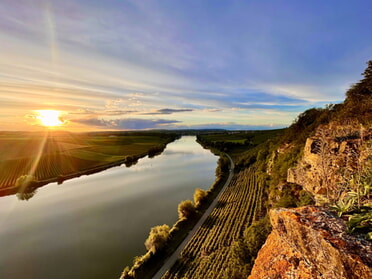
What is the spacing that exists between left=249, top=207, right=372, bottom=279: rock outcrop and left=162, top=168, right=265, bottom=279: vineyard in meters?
8.68

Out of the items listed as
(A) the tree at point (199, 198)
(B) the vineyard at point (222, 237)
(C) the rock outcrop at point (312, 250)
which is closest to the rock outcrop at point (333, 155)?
(B) the vineyard at point (222, 237)

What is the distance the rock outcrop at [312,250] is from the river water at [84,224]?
1605 cm

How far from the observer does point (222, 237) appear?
1881 centimetres

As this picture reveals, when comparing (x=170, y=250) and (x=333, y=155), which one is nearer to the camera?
(x=333, y=155)

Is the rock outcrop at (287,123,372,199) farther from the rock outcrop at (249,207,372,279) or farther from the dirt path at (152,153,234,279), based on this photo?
the dirt path at (152,153,234,279)

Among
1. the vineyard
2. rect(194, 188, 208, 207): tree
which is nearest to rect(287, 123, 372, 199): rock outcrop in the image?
the vineyard

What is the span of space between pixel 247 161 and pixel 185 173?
16280 millimetres

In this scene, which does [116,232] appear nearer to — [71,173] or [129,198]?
[129,198]

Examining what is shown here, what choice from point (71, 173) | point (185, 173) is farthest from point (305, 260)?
point (71, 173)

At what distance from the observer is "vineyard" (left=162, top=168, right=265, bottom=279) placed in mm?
14383

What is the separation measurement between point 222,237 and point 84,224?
1745 cm

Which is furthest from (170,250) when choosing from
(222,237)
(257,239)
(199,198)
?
(199,198)

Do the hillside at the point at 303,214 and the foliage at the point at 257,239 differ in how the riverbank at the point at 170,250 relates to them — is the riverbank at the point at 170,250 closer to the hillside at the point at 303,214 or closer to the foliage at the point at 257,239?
the hillside at the point at 303,214

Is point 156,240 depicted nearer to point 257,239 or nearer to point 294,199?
point 257,239
